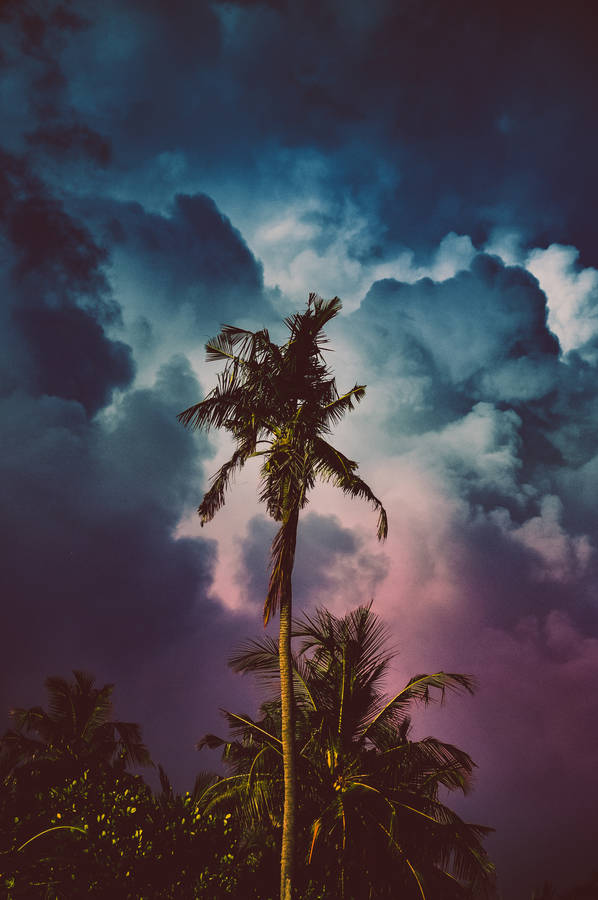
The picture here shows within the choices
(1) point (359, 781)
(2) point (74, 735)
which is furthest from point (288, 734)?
(2) point (74, 735)

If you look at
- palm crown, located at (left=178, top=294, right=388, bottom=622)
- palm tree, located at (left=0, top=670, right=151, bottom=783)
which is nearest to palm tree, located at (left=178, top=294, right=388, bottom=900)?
palm crown, located at (left=178, top=294, right=388, bottom=622)

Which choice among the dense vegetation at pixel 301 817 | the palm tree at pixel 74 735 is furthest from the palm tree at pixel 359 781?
the palm tree at pixel 74 735

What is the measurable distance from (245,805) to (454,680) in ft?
17.9

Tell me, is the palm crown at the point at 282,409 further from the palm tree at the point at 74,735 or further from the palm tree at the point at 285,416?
the palm tree at the point at 74,735

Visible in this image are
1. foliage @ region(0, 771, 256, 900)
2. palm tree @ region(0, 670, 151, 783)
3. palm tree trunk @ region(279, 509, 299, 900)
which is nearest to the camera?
foliage @ region(0, 771, 256, 900)

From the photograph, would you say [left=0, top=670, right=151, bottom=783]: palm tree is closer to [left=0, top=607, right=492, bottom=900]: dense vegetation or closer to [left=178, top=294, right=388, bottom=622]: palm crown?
[left=0, top=607, right=492, bottom=900]: dense vegetation

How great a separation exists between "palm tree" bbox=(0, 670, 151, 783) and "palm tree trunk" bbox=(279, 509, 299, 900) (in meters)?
12.7

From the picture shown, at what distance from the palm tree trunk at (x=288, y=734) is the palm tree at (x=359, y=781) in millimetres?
1204

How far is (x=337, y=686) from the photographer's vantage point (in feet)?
51.9

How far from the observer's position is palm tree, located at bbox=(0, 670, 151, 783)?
21.9 m

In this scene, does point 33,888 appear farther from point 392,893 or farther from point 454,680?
point 454,680

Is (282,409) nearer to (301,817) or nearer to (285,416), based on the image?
(285,416)

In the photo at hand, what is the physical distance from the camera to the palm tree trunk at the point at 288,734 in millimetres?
10903

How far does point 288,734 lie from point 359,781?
3.25m
